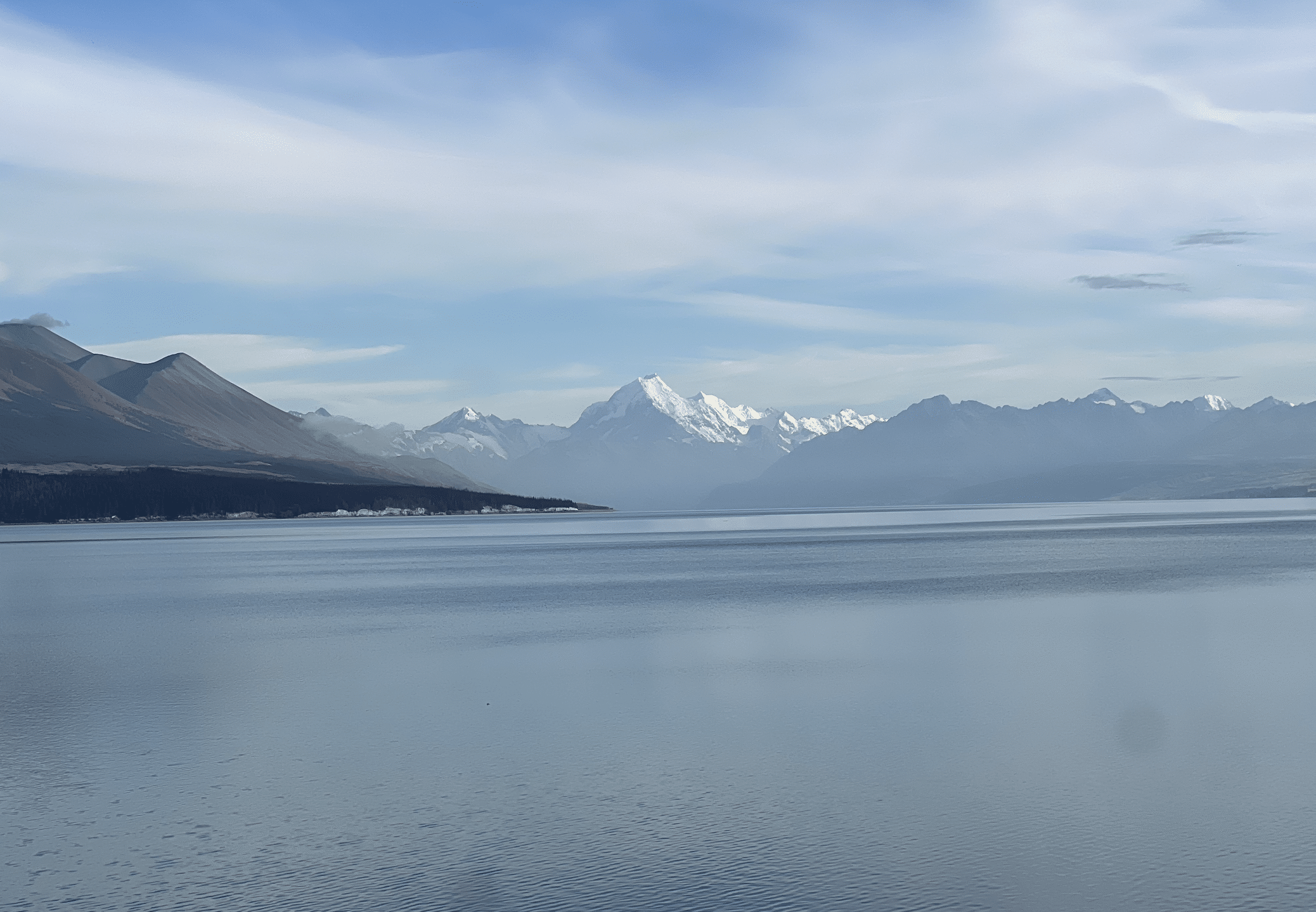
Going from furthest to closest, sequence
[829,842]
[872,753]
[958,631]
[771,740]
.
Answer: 1. [958,631]
2. [771,740]
3. [872,753]
4. [829,842]

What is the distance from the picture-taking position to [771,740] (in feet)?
95.1

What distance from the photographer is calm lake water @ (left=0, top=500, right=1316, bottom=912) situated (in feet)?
61.4

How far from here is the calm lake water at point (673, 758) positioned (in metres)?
18.7

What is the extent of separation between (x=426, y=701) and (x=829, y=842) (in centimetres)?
1806

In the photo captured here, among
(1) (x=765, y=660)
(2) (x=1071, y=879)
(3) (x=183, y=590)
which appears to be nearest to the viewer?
(2) (x=1071, y=879)

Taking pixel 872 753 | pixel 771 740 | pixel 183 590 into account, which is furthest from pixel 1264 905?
pixel 183 590

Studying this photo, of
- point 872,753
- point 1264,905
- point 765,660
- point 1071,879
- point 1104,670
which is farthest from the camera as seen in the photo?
point 765,660

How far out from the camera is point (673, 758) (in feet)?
89.1

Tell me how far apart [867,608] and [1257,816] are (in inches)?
1571

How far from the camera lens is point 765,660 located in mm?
42812

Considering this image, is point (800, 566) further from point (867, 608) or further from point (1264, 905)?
point (1264, 905)

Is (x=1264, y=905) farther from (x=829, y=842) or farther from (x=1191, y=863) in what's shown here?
(x=829, y=842)

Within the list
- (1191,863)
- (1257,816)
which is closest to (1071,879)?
(1191,863)

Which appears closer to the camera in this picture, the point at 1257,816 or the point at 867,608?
the point at 1257,816
